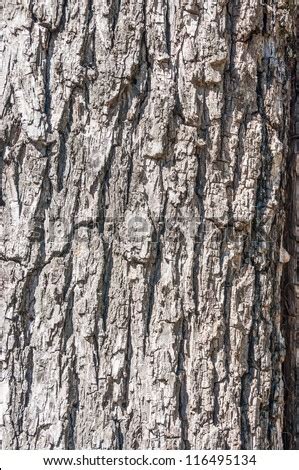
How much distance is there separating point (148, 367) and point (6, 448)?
369mm

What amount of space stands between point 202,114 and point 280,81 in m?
0.24

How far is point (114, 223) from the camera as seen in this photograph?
1.35m

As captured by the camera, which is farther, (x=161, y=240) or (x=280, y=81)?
(x=280, y=81)

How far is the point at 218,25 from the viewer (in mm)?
1364

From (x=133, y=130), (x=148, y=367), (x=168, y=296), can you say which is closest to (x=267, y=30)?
(x=133, y=130)

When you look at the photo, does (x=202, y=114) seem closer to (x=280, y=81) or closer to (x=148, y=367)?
(x=280, y=81)

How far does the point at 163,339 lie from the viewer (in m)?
1.35

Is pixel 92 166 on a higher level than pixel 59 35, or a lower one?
lower

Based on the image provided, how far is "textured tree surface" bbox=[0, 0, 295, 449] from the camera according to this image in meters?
1.34

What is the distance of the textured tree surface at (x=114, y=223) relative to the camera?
1340mm

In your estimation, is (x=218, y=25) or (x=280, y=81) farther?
(x=280, y=81)
